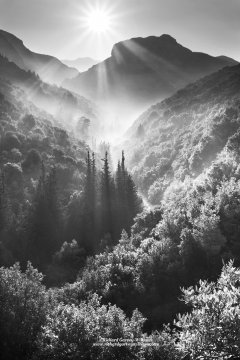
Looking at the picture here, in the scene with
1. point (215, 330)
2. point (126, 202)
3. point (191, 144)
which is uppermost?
point (191, 144)

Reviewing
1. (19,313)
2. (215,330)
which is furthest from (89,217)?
(215,330)

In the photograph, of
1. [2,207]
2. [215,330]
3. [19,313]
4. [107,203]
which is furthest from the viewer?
[107,203]

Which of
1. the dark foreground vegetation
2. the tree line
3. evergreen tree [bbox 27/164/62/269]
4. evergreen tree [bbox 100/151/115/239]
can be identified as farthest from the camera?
evergreen tree [bbox 100/151/115/239]

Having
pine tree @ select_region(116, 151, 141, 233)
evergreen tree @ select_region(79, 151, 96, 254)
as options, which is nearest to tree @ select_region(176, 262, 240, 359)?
evergreen tree @ select_region(79, 151, 96, 254)

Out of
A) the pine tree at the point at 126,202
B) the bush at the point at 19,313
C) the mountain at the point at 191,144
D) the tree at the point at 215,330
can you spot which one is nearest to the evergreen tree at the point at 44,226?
the pine tree at the point at 126,202

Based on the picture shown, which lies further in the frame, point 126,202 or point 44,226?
point 126,202

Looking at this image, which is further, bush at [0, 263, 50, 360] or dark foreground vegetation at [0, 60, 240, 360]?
bush at [0, 263, 50, 360]

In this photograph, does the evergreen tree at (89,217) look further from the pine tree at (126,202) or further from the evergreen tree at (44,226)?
the pine tree at (126,202)

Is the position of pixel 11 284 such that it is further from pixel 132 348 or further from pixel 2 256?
pixel 2 256

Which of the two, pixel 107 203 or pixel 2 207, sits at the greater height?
pixel 107 203

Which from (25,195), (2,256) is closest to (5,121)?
(25,195)

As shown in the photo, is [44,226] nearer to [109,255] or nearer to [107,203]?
[107,203]

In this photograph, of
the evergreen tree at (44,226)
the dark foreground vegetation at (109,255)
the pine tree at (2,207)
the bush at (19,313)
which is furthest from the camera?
the pine tree at (2,207)

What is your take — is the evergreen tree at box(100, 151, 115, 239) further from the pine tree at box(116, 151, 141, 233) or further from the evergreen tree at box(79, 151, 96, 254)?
the evergreen tree at box(79, 151, 96, 254)
